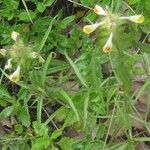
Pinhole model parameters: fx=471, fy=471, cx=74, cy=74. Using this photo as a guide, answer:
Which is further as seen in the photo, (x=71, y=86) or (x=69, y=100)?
(x=71, y=86)

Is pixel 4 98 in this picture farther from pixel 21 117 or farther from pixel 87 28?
pixel 87 28

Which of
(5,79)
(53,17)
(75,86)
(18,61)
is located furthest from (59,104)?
(18,61)

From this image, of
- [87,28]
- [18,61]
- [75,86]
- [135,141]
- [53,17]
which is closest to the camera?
[87,28]

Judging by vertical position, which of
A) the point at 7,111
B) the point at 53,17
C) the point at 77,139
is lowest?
the point at 77,139

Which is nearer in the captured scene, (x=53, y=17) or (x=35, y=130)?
(x=35, y=130)

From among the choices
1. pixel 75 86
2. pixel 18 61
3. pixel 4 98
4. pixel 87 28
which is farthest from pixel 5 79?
pixel 87 28

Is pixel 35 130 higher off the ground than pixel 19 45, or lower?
lower

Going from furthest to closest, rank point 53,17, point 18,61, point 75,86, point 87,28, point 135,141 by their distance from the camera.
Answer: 1. point 53,17
2. point 75,86
3. point 135,141
4. point 18,61
5. point 87,28
